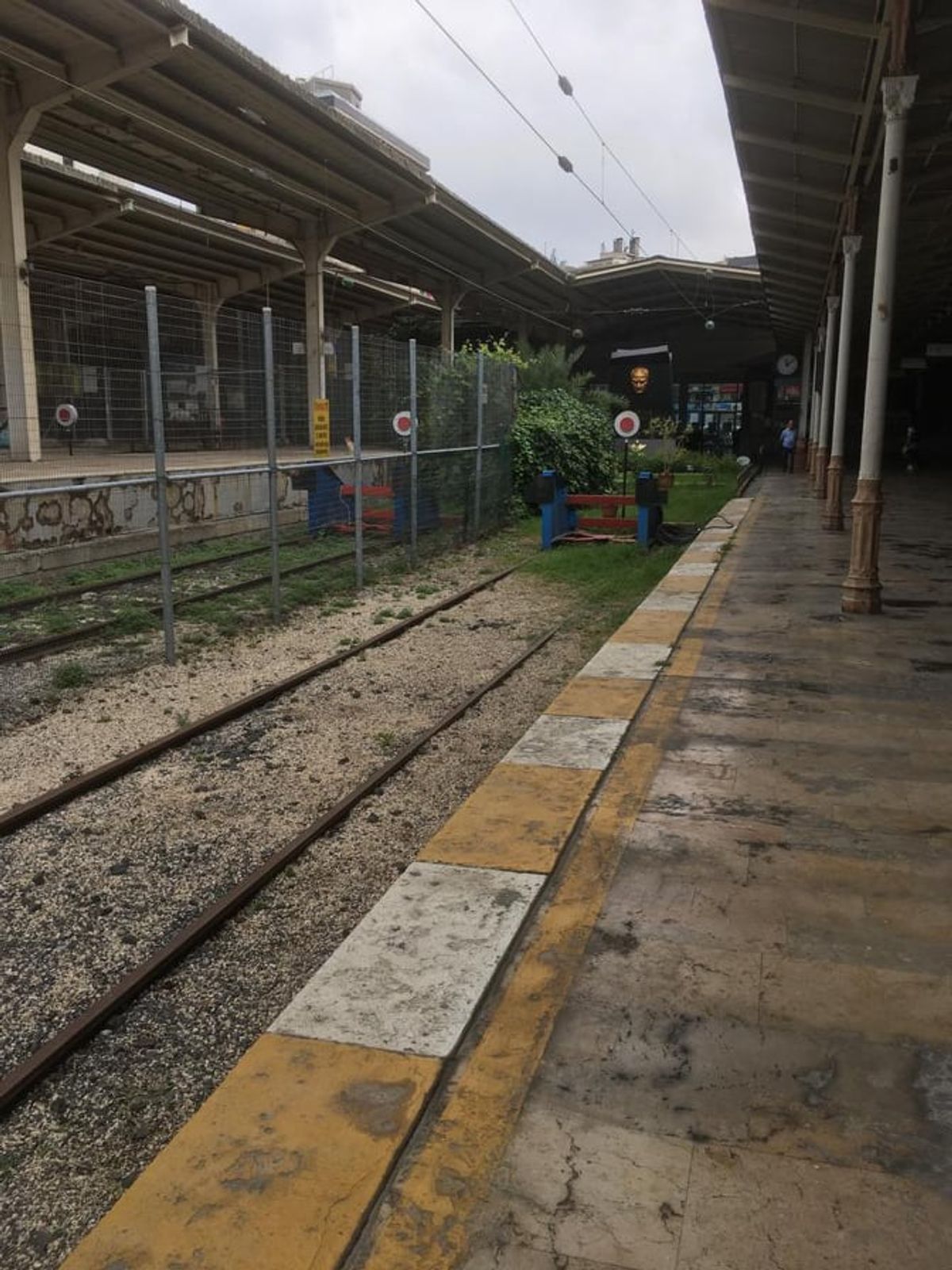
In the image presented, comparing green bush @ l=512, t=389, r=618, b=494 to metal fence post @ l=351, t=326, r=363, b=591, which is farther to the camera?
green bush @ l=512, t=389, r=618, b=494

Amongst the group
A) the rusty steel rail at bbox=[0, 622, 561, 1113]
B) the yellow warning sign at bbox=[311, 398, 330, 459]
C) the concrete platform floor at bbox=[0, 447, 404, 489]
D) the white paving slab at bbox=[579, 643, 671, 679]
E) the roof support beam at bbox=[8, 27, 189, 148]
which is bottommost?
the rusty steel rail at bbox=[0, 622, 561, 1113]

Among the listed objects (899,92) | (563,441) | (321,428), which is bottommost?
Result: (563,441)

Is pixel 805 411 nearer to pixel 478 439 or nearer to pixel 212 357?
pixel 478 439

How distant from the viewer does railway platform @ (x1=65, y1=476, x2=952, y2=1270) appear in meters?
2.02

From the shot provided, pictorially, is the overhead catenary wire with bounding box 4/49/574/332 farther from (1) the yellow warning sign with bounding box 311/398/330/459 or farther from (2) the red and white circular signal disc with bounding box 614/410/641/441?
(1) the yellow warning sign with bounding box 311/398/330/459

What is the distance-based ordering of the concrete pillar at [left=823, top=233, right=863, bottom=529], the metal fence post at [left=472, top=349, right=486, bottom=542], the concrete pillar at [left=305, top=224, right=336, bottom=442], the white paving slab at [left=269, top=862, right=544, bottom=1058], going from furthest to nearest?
the concrete pillar at [left=305, top=224, right=336, bottom=442]
the metal fence post at [left=472, top=349, right=486, bottom=542]
the concrete pillar at [left=823, top=233, right=863, bottom=529]
the white paving slab at [left=269, top=862, right=544, bottom=1058]

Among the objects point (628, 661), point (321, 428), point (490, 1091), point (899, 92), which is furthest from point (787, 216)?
point (490, 1091)

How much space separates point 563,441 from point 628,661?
1204cm

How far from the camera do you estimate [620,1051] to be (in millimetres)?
2574

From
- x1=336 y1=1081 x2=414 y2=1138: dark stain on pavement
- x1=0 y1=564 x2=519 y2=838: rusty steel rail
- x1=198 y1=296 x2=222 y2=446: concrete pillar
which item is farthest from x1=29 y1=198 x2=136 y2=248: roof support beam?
x1=336 y1=1081 x2=414 y2=1138: dark stain on pavement

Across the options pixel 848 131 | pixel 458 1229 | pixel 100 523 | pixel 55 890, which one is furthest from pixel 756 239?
pixel 458 1229

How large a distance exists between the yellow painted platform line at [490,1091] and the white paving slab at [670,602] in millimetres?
4777

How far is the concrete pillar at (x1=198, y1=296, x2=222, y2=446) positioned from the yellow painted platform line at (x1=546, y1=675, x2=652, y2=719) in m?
5.59

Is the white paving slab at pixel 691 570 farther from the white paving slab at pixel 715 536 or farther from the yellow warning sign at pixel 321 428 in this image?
the yellow warning sign at pixel 321 428
